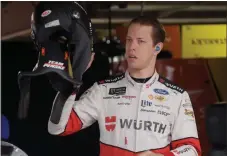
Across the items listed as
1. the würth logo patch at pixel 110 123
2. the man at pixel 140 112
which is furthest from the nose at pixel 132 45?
the würth logo patch at pixel 110 123

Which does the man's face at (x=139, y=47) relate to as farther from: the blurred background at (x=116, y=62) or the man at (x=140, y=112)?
the blurred background at (x=116, y=62)

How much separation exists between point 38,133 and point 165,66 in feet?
2.93

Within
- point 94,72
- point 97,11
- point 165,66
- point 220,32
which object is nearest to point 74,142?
point 94,72

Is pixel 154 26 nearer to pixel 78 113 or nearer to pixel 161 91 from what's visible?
pixel 161 91

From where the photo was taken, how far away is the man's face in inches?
59.5

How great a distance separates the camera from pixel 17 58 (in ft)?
9.16

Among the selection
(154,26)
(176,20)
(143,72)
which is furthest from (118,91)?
(176,20)

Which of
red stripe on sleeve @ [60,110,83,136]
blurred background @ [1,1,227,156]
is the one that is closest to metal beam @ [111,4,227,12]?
blurred background @ [1,1,227,156]

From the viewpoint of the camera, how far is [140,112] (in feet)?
4.98

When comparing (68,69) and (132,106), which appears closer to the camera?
(68,69)

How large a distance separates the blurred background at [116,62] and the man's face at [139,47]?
0.21m

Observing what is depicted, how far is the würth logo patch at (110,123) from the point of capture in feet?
5.01

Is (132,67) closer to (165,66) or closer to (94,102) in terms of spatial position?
(94,102)

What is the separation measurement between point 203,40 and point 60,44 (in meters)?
2.80
